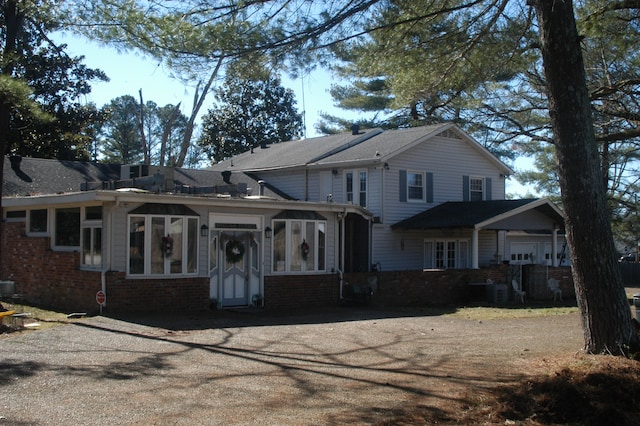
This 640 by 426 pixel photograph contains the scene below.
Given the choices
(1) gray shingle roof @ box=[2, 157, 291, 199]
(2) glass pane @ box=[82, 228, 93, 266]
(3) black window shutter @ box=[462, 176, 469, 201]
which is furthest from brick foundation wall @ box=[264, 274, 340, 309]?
(3) black window shutter @ box=[462, 176, 469, 201]

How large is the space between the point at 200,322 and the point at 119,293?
234 cm

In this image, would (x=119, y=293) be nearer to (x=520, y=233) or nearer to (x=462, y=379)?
(x=462, y=379)

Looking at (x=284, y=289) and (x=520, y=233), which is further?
(x=520, y=233)

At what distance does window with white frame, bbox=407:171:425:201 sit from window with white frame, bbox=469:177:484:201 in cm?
290

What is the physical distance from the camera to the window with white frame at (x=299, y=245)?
19.4m

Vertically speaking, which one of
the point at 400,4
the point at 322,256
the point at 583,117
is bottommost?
the point at 322,256

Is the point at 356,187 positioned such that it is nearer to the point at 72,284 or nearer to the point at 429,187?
the point at 429,187

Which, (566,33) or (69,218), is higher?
(566,33)

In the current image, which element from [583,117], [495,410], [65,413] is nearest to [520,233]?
[583,117]

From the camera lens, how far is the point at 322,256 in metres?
20.3

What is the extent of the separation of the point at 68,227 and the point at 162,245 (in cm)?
258

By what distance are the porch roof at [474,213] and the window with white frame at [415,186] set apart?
640 millimetres

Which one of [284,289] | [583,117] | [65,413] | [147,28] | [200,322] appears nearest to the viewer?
[65,413]

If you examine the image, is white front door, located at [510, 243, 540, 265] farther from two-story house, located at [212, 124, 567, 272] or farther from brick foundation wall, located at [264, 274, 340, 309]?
brick foundation wall, located at [264, 274, 340, 309]
